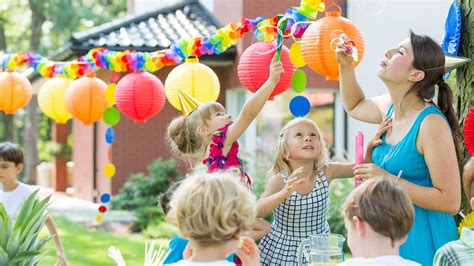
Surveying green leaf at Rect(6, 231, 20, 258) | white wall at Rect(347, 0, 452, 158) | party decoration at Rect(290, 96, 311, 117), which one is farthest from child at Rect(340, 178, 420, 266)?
white wall at Rect(347, 0, 452, 158)

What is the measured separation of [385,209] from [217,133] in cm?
156

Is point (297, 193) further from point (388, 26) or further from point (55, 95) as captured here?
point (388, 26)

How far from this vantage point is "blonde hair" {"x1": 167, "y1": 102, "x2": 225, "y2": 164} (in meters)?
4.16

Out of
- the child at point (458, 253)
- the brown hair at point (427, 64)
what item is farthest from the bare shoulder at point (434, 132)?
the child at point (458, 253)

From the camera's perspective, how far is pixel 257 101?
3.87 meters

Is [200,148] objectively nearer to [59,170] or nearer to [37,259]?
[37,259]

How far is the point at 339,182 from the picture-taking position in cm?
971

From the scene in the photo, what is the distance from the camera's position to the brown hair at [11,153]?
577cm

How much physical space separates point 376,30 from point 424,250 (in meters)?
7.43

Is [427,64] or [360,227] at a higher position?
[427,64]

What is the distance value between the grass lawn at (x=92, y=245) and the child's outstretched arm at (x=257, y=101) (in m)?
4.96

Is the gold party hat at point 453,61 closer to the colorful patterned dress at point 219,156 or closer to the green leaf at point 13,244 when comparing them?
the colorful patterned dress at point 219,156

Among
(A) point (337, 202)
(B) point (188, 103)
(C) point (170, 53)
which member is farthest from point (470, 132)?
(A) point (337, 202)

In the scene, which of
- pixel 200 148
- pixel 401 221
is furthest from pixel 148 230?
pixel 401 221
